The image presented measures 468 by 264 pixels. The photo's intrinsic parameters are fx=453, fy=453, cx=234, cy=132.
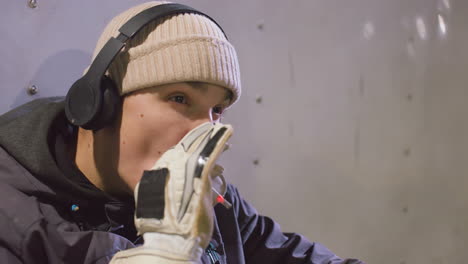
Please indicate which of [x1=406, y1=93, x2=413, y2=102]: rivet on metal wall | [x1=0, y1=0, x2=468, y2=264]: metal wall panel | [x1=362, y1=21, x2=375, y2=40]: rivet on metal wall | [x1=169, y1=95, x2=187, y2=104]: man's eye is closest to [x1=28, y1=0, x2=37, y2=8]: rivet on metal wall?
[x1=0, y1=0, x2=468, y2=264]: metal wall panel

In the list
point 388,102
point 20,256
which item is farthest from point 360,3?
point 20,256

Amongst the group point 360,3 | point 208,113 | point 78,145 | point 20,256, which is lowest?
point 20,256

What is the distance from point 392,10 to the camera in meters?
1.53

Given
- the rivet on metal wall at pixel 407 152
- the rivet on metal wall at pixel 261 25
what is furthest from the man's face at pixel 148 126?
the rivet on metal wall at pixel 407 152

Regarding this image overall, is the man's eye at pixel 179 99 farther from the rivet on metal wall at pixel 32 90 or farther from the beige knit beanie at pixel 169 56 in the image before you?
the rivet on metal wall at pixel 32 90

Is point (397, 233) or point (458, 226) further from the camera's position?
point (458, 226)

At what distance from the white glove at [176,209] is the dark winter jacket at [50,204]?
16 centimetres

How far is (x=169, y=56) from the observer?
0.73 metres

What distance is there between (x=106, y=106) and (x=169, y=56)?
13cm

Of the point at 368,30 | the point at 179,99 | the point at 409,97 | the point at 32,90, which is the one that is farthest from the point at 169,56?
the point at 409,97

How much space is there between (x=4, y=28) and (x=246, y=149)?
64 centimetres

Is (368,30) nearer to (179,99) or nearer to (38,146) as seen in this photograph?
(179,99)

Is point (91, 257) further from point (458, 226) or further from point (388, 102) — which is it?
point (458, 226)

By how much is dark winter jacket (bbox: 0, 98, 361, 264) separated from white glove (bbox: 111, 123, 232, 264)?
0.16 m
